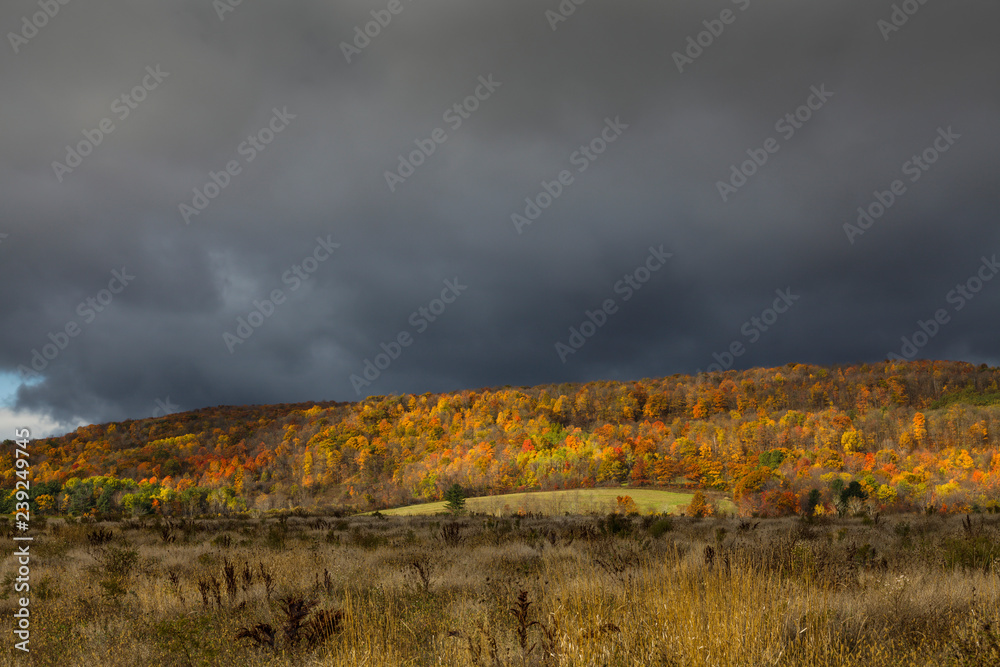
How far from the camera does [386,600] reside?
7.96 m

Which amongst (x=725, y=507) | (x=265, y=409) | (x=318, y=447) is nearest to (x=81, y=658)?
(x=725, y=507)

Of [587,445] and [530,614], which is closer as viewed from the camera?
[530,614]

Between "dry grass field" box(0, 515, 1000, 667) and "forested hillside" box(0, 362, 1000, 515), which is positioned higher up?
"forested hillside" box(0, 362, 1000, 515)

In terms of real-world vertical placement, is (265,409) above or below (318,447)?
above

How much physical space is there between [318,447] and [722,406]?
123913mm

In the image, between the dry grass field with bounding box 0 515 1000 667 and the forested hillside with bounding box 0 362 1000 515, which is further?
the forested hillside with bounding box 0 362 1000 515

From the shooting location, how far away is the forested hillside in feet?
351

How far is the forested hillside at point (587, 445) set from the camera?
10700 cm

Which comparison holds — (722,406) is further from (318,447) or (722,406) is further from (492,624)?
(492,624)

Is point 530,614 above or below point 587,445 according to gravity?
below

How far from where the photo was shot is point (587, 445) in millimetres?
134500

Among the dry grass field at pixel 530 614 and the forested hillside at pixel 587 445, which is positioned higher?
the forested hillside at pixel 587 445

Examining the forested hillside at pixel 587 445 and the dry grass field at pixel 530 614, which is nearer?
the dry grass field at pixel 530 614

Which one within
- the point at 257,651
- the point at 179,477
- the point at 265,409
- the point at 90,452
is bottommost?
the point at 257,651
